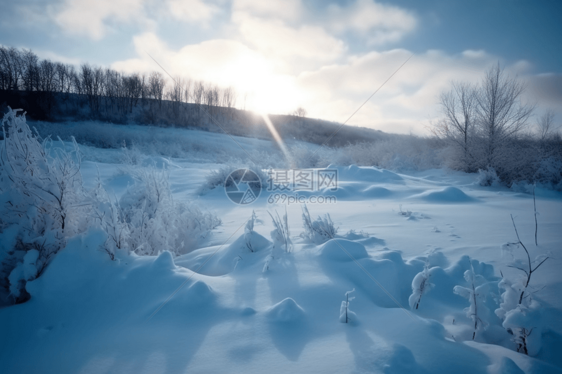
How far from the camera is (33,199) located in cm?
241

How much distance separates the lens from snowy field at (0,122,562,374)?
1.46 metres

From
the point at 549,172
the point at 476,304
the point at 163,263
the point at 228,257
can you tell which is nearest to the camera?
the point at 476,304

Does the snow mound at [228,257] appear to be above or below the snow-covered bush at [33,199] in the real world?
below

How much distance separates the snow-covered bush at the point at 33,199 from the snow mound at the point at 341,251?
2.55 metres

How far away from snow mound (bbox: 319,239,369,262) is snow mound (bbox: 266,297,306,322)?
92 centimetres

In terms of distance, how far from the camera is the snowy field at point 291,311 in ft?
4.77

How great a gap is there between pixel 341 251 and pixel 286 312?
1.12 metres

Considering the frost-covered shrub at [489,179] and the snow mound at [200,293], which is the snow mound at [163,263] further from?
the frost-covered shrub at [489,179]

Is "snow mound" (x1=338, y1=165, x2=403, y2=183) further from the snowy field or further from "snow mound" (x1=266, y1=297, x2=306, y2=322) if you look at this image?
"snow mound" (x1=266, y1=297, x2=306, y2=322)

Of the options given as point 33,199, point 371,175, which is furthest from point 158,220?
point 371,175

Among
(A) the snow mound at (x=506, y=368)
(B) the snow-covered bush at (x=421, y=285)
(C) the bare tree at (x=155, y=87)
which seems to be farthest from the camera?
(C) the bare tree at (x=155, y=87)

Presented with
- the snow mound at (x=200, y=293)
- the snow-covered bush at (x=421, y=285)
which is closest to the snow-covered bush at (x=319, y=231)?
the snow-covered bush at (x=421, y=285)

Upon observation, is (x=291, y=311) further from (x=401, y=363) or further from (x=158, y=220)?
(x=158, y=220)

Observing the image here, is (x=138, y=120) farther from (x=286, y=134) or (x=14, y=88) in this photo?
(x=286, y=134)
